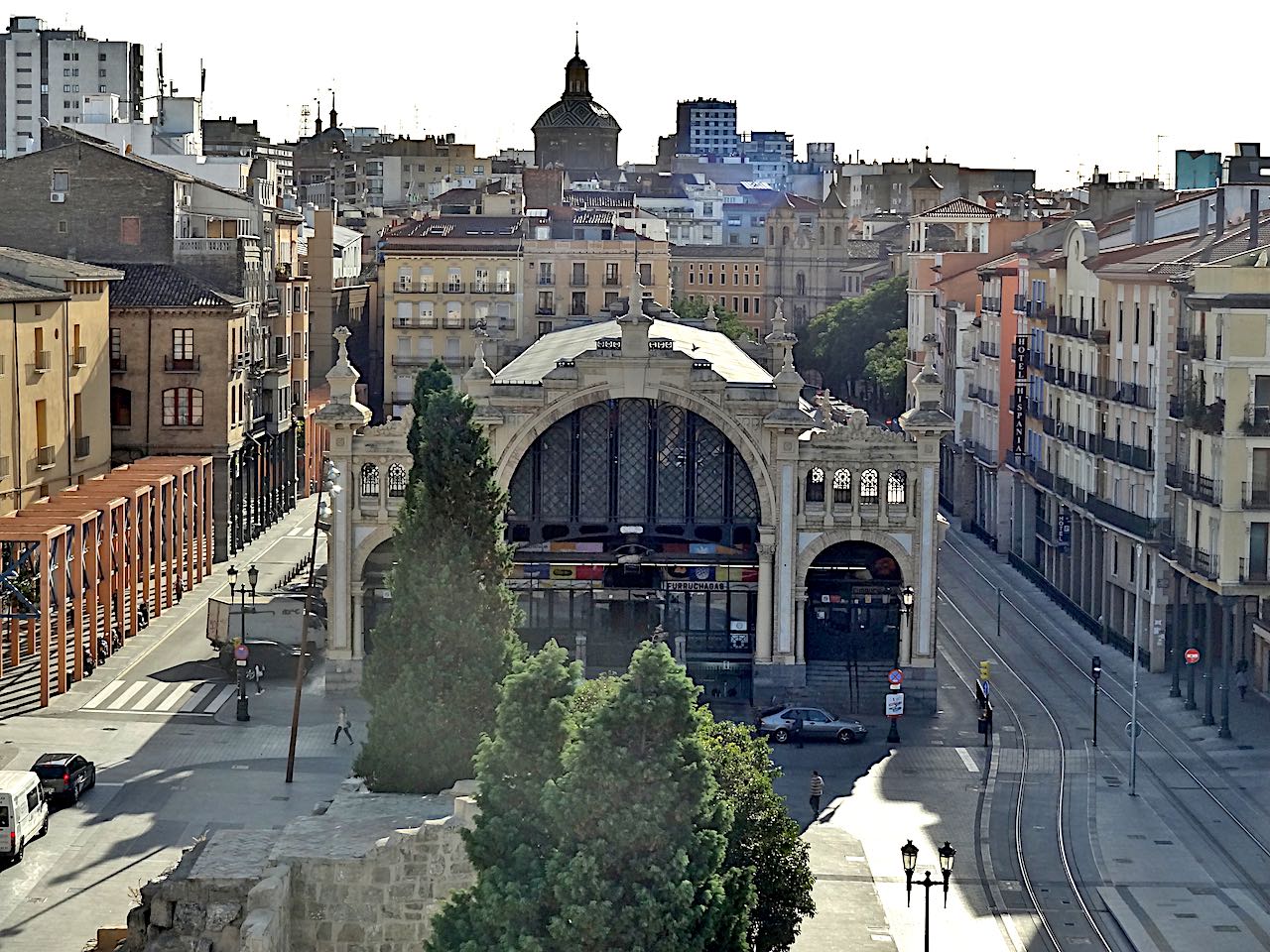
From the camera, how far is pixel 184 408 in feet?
370

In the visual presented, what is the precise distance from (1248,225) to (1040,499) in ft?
69.3

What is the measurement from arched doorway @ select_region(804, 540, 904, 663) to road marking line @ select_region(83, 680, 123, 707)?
2137 cm

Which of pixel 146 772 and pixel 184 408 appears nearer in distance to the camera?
pixel 146 772

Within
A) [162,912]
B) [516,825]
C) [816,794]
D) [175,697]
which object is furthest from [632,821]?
[175,697]

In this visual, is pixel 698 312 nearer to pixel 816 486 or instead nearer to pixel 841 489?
pixel 816 486

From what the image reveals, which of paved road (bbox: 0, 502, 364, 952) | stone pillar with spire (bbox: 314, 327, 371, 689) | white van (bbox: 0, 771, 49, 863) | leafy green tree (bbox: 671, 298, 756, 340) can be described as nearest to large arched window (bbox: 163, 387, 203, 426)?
paved road (bbox: 0, 502, 364, 952)

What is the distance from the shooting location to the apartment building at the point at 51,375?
3575 inches

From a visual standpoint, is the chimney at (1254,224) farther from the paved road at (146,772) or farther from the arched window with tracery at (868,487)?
the paved road at (146,772)

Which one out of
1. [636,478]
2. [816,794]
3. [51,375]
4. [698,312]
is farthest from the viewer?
[698,312]

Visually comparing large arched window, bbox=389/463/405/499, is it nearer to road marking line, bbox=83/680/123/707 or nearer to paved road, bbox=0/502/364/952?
paved road, bbox=0/502/364/952

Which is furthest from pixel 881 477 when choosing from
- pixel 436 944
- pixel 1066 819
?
pixel 436 944

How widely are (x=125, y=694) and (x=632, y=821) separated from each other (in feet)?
144

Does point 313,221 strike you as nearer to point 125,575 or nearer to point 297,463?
point 297,463

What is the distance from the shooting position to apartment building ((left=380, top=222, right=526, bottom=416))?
15438 centimetres
